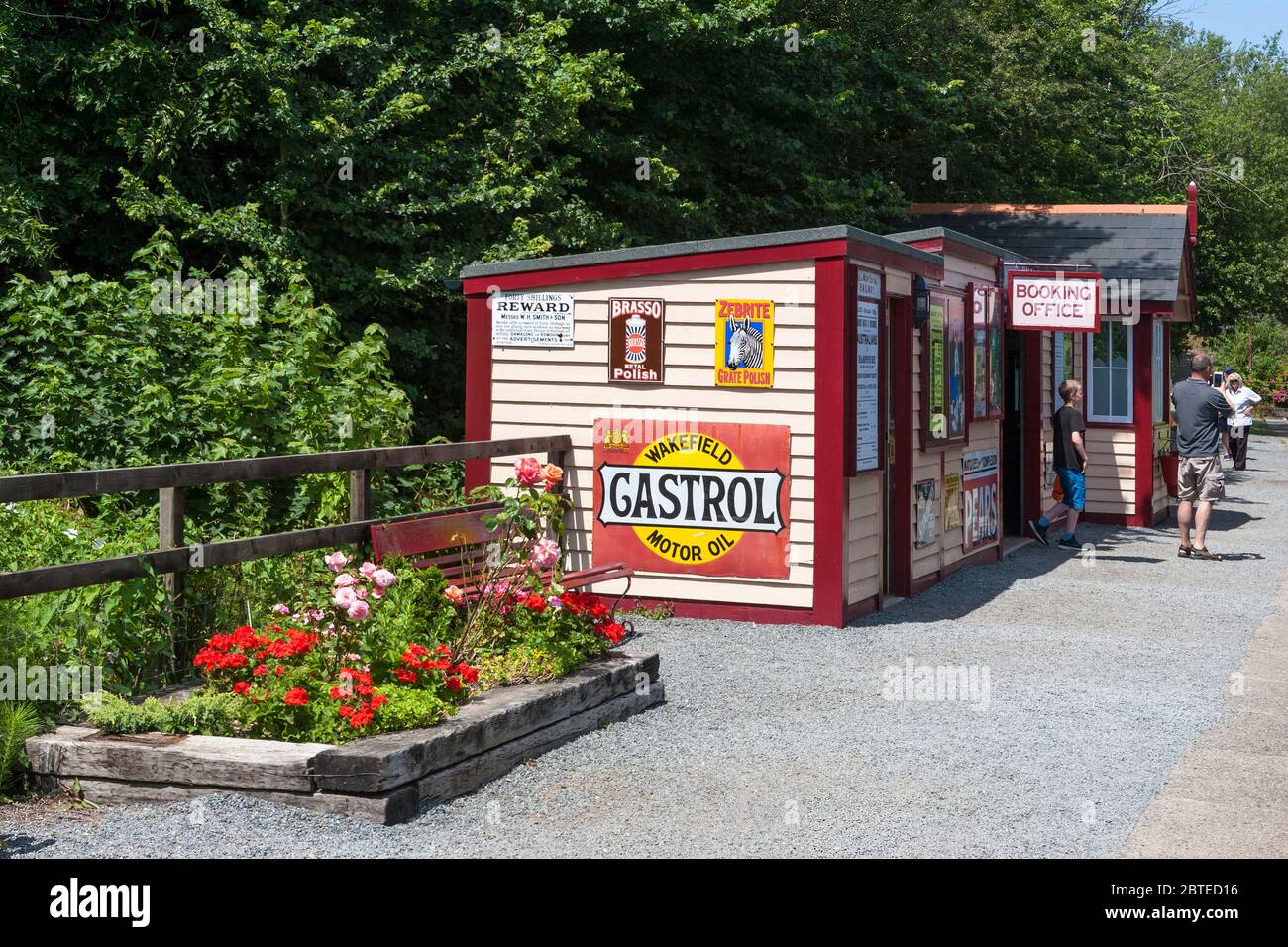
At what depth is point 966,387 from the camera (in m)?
13.9

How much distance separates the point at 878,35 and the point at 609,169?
6.49 metres

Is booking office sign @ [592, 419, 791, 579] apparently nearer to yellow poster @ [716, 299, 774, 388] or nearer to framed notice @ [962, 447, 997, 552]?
yellow poster @ [716, 299, 774, 388]

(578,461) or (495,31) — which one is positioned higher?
(495,31)

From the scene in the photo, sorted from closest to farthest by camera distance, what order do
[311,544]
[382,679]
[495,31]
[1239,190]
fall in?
[382,679] → [311,544] → [495,31] → [1239,190]

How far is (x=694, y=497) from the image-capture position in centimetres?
1119

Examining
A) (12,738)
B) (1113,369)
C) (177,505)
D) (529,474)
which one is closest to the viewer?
(12,738)

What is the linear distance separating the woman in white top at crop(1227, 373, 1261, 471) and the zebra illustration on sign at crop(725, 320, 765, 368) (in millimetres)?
19239

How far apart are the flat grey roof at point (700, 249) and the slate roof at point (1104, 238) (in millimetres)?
7518

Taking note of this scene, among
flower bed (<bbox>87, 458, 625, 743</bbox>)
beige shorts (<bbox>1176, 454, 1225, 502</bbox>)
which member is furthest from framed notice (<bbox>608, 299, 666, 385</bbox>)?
beige shorts (<bbox>1176, 454, 1225, 502</bbox>)

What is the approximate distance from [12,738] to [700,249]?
21.0 feet

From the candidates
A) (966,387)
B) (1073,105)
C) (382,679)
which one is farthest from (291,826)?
(1073,105)

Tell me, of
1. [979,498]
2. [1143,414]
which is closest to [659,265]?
[979,498]

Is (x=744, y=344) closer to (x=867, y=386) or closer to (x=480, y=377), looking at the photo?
(x=867, y=386)

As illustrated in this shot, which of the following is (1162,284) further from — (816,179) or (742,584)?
(742,584)
